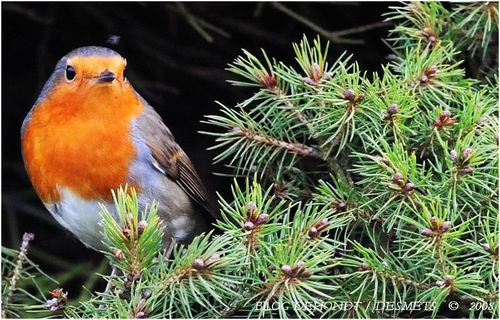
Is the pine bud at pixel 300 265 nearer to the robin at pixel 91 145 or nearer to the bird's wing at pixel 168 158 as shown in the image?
the robin at pixel 91 145

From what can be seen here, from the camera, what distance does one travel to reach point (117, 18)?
342 cm

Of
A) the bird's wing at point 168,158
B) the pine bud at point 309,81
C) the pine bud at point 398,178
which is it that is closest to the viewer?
the pine bud at point 398,178

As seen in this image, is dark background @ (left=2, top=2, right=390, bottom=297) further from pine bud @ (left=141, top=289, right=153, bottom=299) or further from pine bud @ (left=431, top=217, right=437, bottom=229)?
pine bud @ (left=431, top=217, right=437, bottom=229)

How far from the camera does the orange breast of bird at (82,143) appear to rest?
7.54 feet

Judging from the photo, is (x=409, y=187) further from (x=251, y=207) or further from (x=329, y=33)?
(x=329, y=33)

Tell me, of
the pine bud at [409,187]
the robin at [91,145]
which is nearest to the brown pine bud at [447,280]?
the pine bud at [409,187]

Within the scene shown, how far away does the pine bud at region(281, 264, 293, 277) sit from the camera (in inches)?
66.5

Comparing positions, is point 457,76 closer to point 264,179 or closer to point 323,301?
point 264,179

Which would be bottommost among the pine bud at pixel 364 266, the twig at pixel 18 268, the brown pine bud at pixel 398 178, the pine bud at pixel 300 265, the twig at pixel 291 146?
the twig at pixel 18 268

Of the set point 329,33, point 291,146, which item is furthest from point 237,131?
point 329,33

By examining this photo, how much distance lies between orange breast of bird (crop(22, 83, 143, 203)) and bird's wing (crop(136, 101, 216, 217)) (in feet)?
0.26

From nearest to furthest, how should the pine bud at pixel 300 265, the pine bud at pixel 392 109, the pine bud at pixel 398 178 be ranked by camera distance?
the pine bud at pixel 300 265 < the pine bud at pixel 398 178 < the pine bud at pixel 392 109

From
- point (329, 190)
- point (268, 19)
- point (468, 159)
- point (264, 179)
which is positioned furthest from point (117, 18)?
point (468, 159)

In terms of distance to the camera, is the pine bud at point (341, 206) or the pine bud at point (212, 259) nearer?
the pine bud at point (212, 259)
